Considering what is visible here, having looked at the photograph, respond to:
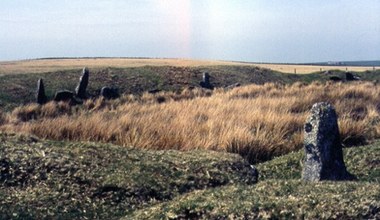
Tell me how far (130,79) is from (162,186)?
112 ft

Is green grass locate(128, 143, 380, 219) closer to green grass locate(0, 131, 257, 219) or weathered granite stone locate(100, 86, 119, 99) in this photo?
green grass locate(0, 131, 257, 219)

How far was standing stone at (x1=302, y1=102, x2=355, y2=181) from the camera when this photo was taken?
10.1 metres

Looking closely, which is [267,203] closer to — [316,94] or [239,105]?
[239,105]

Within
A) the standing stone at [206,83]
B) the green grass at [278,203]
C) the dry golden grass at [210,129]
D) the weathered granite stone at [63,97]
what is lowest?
the standing stone at [206,83]

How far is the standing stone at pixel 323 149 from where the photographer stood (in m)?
10.1

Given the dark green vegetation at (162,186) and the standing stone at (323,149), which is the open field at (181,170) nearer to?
the dark green vegetation at (162,186)

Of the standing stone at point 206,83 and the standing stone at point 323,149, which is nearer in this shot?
the standing stone at point 323,149

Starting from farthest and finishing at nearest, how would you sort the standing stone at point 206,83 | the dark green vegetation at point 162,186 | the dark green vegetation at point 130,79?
the standing stone at point 206,83
the dark green vegetation at point 130,79
the dark green vegetation at point 162,186

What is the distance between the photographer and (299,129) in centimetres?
1638

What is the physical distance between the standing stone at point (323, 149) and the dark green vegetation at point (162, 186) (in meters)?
0.36

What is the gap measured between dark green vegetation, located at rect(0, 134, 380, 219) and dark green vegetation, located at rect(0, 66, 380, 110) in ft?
67.8

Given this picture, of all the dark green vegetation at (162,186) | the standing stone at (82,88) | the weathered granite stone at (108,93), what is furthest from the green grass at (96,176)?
the standing stone at (82,88)

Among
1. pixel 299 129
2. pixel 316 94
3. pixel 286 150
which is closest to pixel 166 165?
pixel 286 150

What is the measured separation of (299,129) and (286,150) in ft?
8.08
